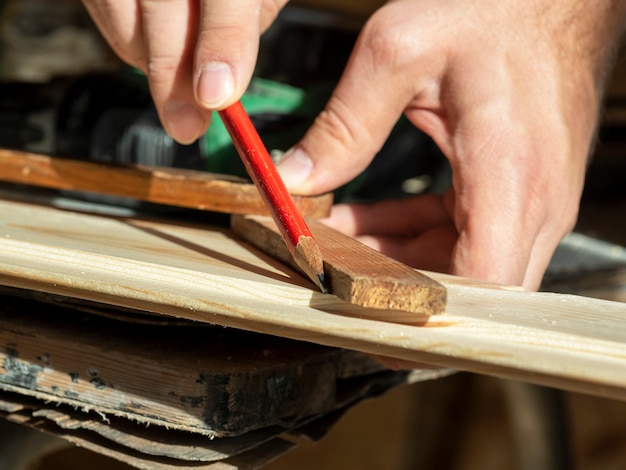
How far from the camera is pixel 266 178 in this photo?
0.69m

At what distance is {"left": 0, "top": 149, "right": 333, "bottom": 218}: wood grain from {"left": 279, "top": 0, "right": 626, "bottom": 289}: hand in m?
0.05

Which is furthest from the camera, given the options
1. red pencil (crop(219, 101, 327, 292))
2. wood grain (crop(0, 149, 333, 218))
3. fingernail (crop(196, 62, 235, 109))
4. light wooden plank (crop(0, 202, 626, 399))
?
wood grain (crop(0, 149, 333, 218))

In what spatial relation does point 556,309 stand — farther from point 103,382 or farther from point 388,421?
point 388,421

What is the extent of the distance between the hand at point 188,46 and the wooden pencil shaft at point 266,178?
20mm

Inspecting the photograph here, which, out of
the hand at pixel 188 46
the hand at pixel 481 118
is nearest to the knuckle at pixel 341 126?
the hand at pixel 481 118

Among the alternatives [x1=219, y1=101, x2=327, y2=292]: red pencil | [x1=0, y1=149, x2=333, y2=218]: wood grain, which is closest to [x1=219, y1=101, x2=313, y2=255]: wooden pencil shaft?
[x1=219, y1=101, x2=327, y2=292]: red pencil

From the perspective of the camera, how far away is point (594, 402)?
1946 mm

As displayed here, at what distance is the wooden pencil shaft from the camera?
0.64 metres

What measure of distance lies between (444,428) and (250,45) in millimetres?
1491

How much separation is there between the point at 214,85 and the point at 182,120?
11 cm

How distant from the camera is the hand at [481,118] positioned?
0.81m

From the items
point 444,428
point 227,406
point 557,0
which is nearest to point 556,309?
point 227,406

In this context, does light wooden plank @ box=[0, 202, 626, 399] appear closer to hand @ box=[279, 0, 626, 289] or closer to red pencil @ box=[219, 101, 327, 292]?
red pencil @ box=[219, 101, 327, 292]

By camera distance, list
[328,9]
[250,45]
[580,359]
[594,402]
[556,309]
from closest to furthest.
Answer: [580,359]
[556,309]
[250,45]
[594,402]
[328,9]
